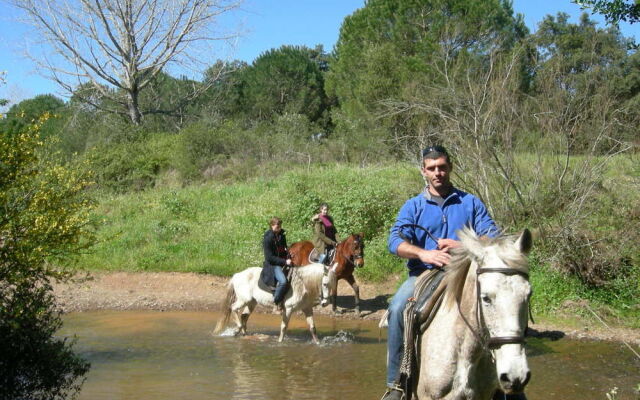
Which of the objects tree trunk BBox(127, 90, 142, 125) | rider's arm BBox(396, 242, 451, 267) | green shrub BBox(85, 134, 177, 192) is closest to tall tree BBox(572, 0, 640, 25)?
rider's arm BBox(396, 242, 451, 267)

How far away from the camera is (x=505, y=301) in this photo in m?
3.73

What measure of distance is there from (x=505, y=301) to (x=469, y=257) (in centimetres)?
48

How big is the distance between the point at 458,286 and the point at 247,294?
10.3 m

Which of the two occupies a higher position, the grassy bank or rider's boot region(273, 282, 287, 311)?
the grassy bank

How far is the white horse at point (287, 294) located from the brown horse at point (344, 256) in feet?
7.51

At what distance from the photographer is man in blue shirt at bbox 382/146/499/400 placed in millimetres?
4941

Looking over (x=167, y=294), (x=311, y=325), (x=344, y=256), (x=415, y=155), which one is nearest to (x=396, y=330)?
(x=311, y=325)

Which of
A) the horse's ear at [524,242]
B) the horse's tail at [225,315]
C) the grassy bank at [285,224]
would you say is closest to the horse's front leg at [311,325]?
the horse's tail at [225,315]

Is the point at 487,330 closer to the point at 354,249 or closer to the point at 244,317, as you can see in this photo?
the point at 244,317

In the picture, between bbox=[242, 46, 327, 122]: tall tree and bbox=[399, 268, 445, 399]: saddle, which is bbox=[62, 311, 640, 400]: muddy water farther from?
bbox=[242, 46, 327, 122]: tall tree

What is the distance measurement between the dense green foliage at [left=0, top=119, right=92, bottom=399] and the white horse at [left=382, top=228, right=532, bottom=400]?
170 inches

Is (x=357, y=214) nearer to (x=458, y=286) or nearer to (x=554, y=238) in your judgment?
(x=554, y=238)

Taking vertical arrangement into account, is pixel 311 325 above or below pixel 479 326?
below

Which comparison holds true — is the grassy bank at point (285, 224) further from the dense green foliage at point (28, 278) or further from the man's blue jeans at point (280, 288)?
Result: the dense green foliage at point (28, 278)
